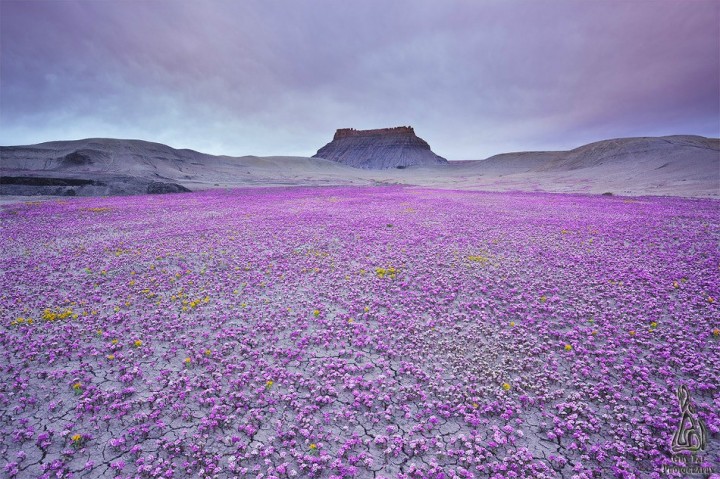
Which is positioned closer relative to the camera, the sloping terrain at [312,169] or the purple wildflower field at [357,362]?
the purple wildflower field at [357,362]

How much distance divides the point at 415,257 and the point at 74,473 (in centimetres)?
1245

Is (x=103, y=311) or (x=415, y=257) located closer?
(x=103, y=311)

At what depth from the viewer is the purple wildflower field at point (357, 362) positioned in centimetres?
507

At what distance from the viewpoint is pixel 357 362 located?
748 cm

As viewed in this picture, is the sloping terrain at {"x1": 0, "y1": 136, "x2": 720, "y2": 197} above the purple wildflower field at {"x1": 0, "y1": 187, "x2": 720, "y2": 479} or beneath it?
above

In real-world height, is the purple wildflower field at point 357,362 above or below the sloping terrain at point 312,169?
below

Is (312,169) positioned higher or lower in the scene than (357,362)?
higher

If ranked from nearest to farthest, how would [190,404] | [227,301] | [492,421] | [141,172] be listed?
[492,421], [190,404], [227,301], [141,172]

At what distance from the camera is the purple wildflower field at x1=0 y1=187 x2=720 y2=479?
16.6ft

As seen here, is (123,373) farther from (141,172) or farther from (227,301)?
(141,172)

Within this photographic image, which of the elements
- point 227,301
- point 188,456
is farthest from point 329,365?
point 227,301

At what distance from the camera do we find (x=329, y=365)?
7.23m

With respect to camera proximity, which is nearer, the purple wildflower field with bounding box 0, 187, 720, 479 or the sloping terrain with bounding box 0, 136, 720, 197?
the purple wildflower field with bounding box 0, 187, 720, 479

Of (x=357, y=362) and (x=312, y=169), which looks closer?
(x=357, y=362)
